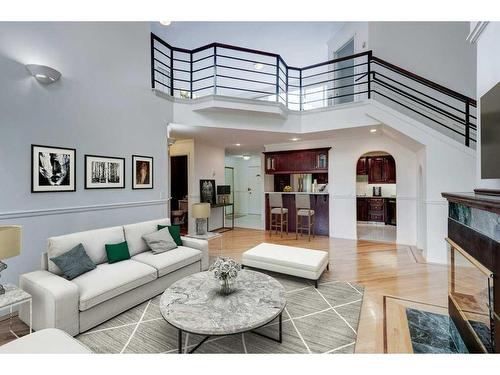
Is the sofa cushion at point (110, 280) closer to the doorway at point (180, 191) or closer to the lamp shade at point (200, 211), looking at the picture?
the lamp shade at point (200, 211)

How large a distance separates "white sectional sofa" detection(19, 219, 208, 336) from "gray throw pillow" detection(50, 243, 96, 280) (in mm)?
64

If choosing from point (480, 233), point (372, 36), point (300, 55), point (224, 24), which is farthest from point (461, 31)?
point (480, 233)

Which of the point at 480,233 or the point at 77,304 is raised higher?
the point at 480,233

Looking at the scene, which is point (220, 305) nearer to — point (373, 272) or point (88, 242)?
point (88, 242)

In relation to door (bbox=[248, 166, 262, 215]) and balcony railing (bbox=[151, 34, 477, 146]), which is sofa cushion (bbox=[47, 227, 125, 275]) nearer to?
balcony railing (bbox=[151, 34, 477, 146])

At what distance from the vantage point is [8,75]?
8.68 ft

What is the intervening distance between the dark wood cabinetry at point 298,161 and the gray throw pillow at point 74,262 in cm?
531

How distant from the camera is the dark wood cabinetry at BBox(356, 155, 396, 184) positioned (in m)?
7.56

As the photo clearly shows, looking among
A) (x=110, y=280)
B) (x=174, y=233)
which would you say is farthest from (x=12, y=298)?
(x=174, y=233)

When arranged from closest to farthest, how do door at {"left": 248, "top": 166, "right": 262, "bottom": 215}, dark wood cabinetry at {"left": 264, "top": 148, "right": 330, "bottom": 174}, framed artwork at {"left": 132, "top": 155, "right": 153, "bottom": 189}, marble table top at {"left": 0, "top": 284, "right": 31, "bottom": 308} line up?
marble table top at {"left": 0, "top": 284, "right": 31, "bottom": 308} → framed artwork at {"left": 132, "top": 155, "right": 153, "bottom": 189} → dark wood cabinetry at {"left": 264, "top": 148, "right": 330, "bottom": 174} → door at {"left": 248, "top": 166, "right": 262, "bottom": 215}

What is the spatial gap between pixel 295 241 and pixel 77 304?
4.49 metres

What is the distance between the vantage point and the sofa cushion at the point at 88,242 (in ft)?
8.30

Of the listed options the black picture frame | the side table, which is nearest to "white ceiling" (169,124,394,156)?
the black picture frame
